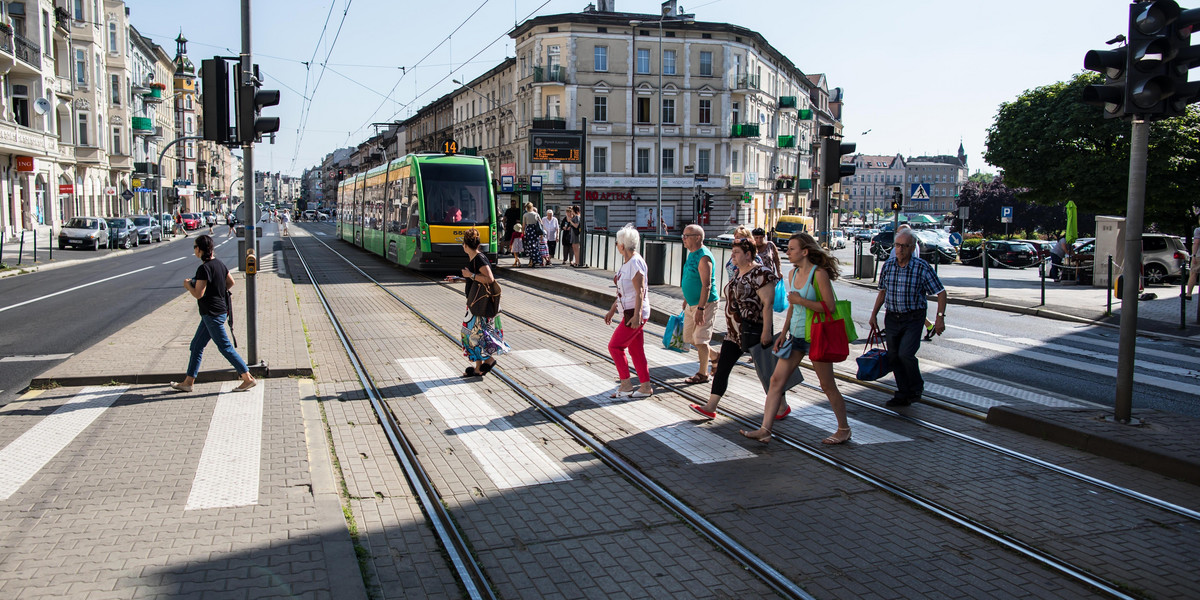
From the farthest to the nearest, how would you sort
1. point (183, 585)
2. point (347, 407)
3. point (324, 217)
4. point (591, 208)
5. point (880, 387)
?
1. point (324, 217)
2. point (591, 208)
3. point (880, 387)
4. point (347, 407)
5. point (183, 585)

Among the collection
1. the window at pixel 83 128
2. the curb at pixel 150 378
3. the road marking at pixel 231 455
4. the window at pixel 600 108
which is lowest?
the road marking at pixel 231 455

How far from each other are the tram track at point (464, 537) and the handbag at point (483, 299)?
30.2 inches

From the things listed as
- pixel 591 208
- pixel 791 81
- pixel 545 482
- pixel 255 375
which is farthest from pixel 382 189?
pixel 791 81

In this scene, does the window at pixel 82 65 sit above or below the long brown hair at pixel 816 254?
above

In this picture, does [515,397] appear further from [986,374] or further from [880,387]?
[986,374]

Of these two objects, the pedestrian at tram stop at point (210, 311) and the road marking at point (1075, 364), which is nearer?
the pedestrian at tram stop at point (210, 311)

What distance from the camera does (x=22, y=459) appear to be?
19.5 ft

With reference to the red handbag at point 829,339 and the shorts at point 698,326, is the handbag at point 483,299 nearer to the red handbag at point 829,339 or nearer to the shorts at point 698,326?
the shorts at point 698,326

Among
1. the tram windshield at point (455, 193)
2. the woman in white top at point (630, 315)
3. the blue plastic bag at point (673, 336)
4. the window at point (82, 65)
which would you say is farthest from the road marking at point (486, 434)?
the window at point (82, 65)

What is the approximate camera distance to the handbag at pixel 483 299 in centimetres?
880

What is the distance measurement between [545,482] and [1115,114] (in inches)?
214

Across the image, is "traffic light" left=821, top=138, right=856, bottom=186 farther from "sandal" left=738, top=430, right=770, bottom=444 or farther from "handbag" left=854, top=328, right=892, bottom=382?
"sandal" left=738, top=430, right=770, bottom=444

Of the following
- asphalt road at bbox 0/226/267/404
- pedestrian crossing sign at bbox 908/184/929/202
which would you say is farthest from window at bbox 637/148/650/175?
asphalt road at bbox 0/226/267/404

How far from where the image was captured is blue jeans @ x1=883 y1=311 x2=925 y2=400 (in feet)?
24.9
